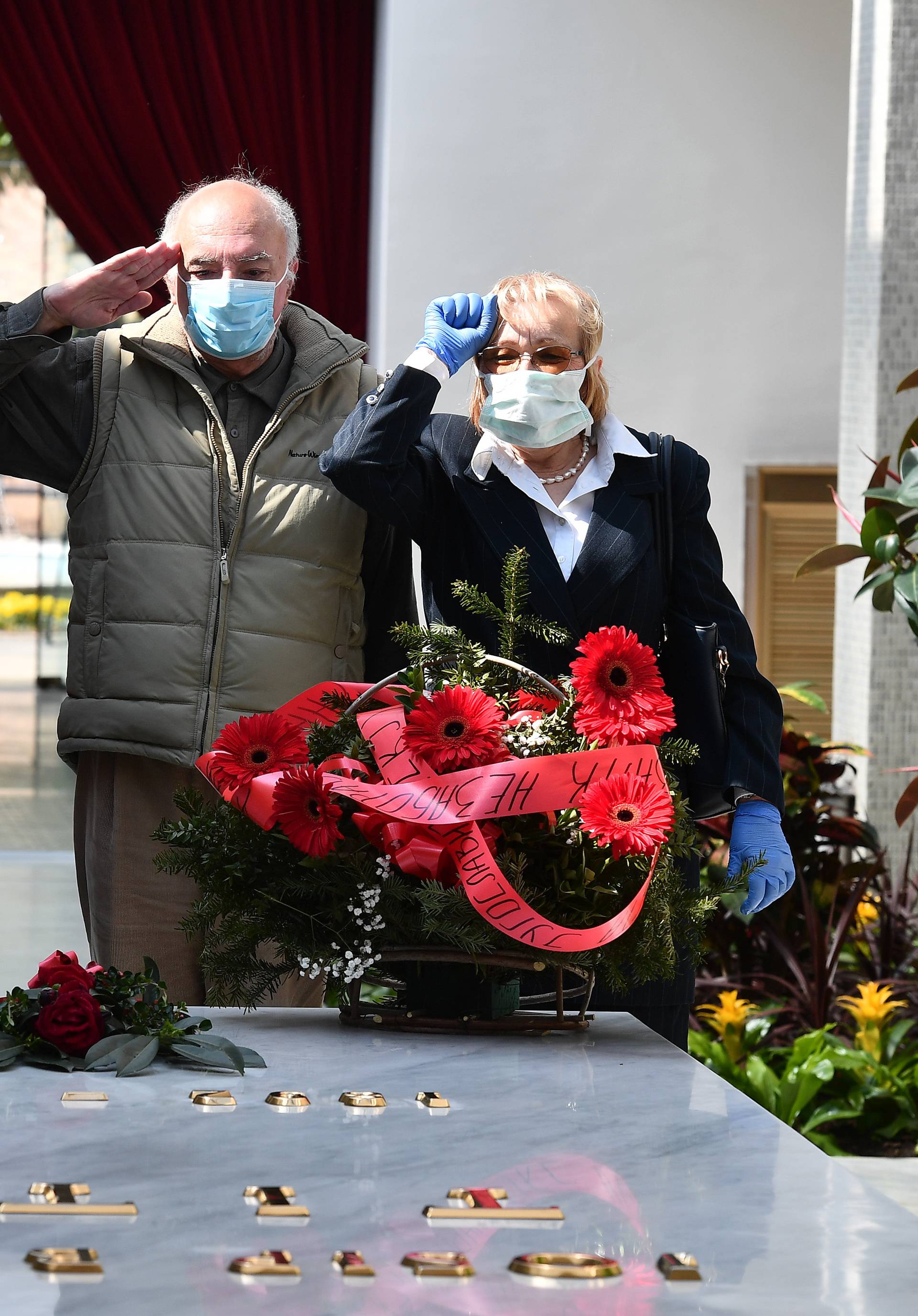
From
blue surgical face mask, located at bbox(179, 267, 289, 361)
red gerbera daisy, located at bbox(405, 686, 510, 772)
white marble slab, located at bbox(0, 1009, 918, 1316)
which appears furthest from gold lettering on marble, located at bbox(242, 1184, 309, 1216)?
blue surgical face mask, located at bbox(179, 267, 289, 361)

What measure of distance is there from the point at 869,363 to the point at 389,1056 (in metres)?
2.82

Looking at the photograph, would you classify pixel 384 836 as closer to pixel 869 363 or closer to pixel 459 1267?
pixel 459 1267

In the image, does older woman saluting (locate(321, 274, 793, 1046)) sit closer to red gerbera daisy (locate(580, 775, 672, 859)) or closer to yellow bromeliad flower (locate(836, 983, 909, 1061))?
red gerbera daisy (locate(580, 775, 672, 859))

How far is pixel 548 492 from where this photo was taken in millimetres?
1783

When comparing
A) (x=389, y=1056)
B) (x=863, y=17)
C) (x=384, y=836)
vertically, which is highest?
(x=863, y=17)

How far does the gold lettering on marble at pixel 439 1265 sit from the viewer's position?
772 mm

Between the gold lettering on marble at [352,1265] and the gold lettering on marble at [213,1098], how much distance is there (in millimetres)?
275

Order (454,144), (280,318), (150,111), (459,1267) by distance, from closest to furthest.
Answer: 1. (459,1267)
2. (280,318)
3. (454,144)
4. (150,111)

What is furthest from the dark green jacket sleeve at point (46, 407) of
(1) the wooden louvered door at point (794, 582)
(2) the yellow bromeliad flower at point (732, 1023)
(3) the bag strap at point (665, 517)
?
(1) the wooden louvered door at point (794, 582)

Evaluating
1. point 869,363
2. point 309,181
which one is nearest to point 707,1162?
point 869,363

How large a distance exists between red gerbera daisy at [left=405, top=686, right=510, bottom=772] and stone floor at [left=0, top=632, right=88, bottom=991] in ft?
9.52

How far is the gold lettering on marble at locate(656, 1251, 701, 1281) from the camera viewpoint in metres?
0.78

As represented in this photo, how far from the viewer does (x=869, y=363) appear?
3615 millimetres

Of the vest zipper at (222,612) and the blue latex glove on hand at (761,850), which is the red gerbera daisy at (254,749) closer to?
the blue latex glove on hand at (761,850)
